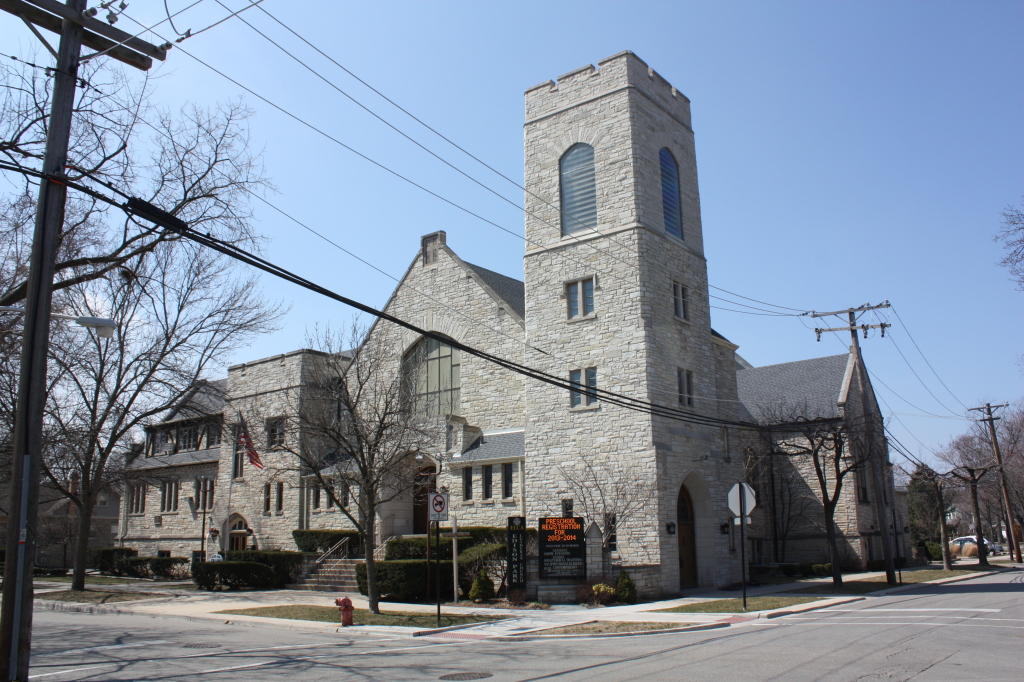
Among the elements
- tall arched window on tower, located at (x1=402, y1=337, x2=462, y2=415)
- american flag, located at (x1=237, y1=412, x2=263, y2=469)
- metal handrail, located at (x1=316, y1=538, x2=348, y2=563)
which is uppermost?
tall arched window on tower, located at (x1=402, y1=337, x2=462, y2=415)

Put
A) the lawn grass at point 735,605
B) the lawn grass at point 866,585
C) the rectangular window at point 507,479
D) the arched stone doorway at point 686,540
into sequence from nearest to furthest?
the lawn grass at point 735,605 < the lawn grass at point 866,585 < the arched stone doorway at point 686,540 < the rectangular window at point 507,479

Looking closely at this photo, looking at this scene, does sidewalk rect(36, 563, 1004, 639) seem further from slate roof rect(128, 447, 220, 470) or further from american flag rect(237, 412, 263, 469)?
slate roof rect(128, 447, 220, 470)

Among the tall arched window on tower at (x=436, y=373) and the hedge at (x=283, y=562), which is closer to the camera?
the hedge at (x=283, y=562)

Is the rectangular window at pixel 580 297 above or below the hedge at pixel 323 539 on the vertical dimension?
above

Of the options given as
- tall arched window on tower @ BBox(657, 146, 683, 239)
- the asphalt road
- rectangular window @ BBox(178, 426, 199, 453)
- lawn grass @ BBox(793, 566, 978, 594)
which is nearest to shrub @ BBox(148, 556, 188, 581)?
rectangular window @ BBox(178, 426, 199, 453)

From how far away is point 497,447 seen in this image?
29172mm

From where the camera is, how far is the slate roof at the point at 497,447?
2819 centimetres

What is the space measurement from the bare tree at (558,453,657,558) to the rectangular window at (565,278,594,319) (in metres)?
5.05

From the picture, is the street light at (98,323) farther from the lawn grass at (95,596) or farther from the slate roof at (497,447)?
the slate roof at (497,447)

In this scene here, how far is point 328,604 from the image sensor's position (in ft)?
74.9

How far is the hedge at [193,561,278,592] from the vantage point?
28.0 metres

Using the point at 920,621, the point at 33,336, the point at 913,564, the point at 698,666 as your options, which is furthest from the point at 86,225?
the point at 913,564

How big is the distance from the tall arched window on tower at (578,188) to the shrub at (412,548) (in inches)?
469

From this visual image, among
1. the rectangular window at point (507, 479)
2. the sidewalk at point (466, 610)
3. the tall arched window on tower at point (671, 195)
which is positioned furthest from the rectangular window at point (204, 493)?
the tall arched window on tower at point (671, 195)
